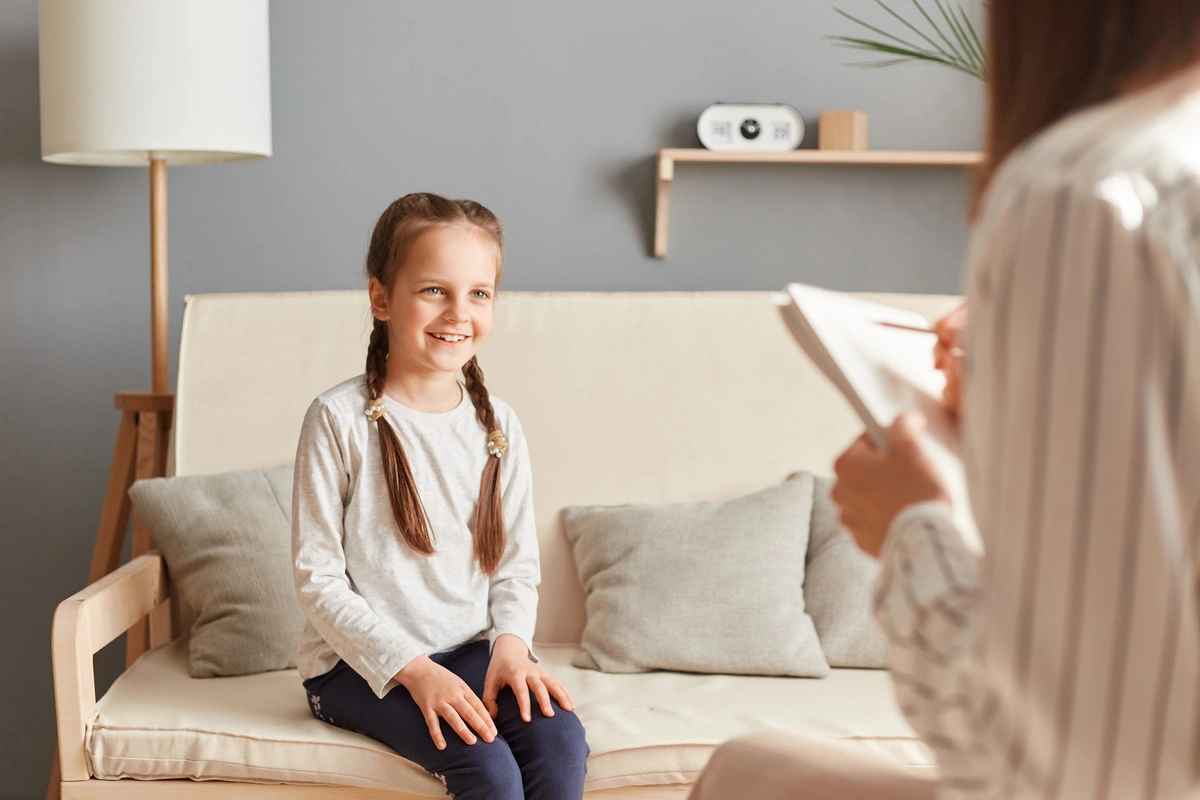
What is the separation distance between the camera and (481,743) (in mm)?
1328

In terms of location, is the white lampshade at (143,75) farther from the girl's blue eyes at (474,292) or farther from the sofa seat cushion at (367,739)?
the sofa seat cushion at (367,739)

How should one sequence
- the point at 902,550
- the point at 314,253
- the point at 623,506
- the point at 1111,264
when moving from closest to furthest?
the point at 1111,264
the point at 902,550
the point at 623,506
the point at 314,253

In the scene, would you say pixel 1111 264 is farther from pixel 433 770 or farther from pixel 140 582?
pixel 140 582

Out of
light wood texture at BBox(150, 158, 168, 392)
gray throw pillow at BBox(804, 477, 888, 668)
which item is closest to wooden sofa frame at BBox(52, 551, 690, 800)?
gray throw pillow at BBox(804, 477, 888, 668)

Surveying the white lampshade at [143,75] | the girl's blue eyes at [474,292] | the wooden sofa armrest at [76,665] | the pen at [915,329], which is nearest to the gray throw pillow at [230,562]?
the wooden sofa armrest at [76,665]

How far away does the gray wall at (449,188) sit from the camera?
7.73ft

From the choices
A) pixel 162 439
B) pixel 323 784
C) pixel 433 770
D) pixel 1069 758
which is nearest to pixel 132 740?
pixel 323 784

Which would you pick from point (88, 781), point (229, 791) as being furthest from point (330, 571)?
point (88, 781)

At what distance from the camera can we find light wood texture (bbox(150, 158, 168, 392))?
83.5 inches

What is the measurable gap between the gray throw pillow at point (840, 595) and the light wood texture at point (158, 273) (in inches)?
49.9

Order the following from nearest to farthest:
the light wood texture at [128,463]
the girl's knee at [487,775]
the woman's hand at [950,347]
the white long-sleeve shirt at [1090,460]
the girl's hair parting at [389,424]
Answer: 1. the white long-sleeve shirt at [1090,460]
2. the woman's hand at [950,347]
3. the girl's knee at [487,775]
4. the girl's hair parting at [389,424]
5. the light wood texture at [128,463]

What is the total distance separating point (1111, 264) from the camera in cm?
48

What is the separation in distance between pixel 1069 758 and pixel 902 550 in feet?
0.42

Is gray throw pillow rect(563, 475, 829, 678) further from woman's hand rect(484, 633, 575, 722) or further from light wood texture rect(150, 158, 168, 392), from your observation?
light wood texture rect(150, 158, 168, 392)
